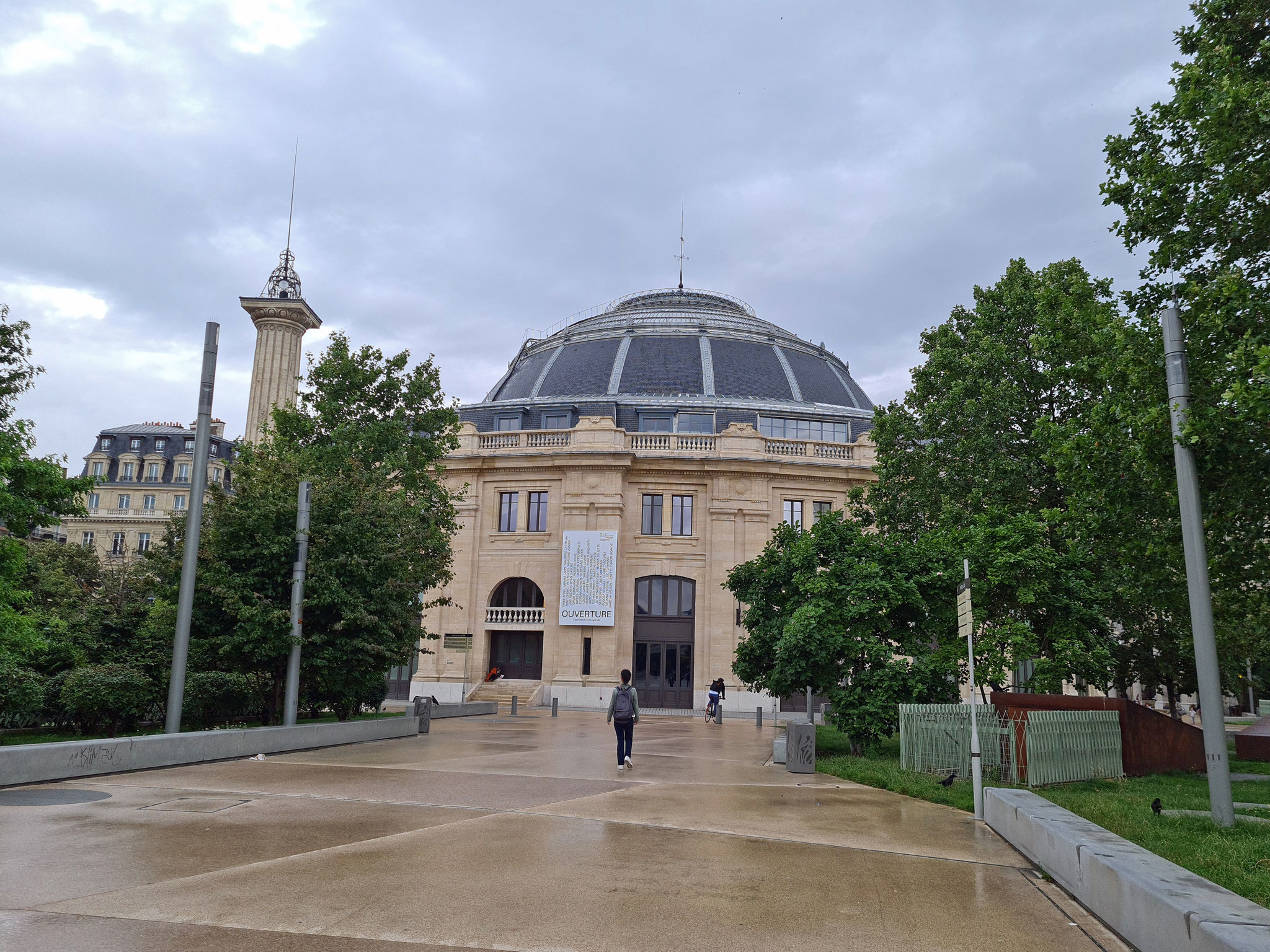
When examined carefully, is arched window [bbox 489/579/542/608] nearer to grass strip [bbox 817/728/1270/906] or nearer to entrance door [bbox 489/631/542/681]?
entrance door [bbox 489/631/542/681]

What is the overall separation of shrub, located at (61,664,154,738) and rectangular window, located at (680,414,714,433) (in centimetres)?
3305

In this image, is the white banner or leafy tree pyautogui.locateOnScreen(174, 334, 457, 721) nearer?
leafy tree pyautogui.locateOnScreen(174, 334, 457, 721)

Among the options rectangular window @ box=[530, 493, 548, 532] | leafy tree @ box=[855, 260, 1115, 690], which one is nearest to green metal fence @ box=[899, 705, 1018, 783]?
leafy tree @ box=[855, 260, 1115, 690]

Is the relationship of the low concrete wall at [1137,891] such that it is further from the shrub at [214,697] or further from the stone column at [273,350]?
the stone column at [273,350]

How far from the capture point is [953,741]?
1552 cm

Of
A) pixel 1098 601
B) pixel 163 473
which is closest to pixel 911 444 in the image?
pixel 1098 601

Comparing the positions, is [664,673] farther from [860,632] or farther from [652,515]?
[860,632]

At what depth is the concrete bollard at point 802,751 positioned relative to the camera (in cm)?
1669

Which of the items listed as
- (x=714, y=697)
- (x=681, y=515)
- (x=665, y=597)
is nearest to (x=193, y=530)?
(x=714, y=697)

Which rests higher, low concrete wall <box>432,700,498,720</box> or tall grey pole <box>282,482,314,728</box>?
tall grey pole <box>282,482,314,728</box>

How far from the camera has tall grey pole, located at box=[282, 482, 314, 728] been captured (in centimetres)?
1964

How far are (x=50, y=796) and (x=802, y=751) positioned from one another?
11.6m

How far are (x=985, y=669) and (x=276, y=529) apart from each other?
627 inches

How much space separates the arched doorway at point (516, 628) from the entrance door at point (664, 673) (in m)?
4.94
